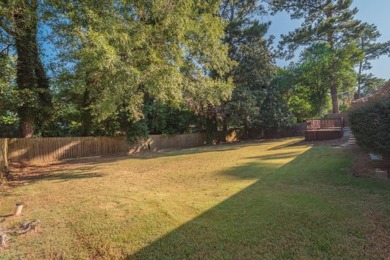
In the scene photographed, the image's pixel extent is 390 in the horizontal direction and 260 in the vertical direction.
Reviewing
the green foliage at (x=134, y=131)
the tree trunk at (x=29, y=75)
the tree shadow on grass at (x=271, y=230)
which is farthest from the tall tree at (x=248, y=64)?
the tree shadow on grass at (x=271, y=230)

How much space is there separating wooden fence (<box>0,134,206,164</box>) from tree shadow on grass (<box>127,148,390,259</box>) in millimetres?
10842

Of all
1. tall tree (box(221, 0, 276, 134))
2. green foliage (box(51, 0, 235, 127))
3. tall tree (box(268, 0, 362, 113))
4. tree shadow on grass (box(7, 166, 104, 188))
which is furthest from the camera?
tall tree (box(268, 0, 362, 113))

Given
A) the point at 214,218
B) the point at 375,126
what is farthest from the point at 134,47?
the point at 375,126

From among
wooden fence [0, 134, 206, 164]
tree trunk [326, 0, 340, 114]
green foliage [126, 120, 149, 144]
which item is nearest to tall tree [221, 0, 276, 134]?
wooden fence [0, 134, 206, 164]

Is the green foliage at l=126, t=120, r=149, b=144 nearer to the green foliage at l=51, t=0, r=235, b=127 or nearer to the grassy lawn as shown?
the green foliage at l=51, t=0, r=235, b=127

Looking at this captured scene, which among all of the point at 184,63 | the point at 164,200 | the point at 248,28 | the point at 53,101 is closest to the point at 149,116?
the point at 53,101

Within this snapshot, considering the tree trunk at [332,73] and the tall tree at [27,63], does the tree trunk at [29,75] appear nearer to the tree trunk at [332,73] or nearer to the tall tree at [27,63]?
the tall tree at [27,63]

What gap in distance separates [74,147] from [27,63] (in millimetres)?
4797

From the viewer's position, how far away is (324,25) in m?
22.9

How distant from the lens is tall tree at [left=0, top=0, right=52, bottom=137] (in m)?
8.47

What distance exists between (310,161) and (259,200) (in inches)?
171

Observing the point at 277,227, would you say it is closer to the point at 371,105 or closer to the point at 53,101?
the point at 371,105

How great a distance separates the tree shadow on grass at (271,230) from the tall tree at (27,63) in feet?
29.1

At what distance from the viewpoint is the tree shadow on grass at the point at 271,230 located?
9.56ft
